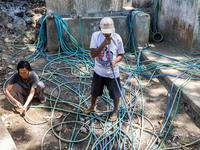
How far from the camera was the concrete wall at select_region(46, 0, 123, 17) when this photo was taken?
655cm

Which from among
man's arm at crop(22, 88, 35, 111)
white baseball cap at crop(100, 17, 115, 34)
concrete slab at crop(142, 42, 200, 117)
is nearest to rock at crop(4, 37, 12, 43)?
man's arm at crop(22, 88, 35, 111)

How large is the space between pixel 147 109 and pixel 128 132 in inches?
28.0

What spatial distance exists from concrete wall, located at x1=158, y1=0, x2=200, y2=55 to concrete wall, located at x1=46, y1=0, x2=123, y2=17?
1.50 metres

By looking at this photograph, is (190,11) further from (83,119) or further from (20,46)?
(20,46)

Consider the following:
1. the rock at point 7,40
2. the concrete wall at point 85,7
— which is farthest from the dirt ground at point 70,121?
the concrete wall at point 85,7

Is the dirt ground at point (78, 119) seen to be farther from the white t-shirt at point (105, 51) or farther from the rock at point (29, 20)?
the rock at point (29, 20)

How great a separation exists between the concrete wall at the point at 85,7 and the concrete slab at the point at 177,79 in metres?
1.86

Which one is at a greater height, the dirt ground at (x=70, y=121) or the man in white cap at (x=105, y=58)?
the man in white cap at (x=105, y=58)

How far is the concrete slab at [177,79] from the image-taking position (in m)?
3.58

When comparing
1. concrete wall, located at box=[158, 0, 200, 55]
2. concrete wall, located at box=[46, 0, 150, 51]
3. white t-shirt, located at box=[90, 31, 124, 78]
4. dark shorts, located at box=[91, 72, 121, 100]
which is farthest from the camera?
concrete wall, located at box=[46, 0, 150, 51]

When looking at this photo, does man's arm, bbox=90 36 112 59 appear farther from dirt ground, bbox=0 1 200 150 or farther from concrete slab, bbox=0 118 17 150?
concrete slab, bbox=0 118 17 150

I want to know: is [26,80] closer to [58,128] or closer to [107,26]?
[58,128]

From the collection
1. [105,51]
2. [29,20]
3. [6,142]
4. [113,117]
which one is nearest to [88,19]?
[29,20]

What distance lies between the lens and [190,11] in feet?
17.2
